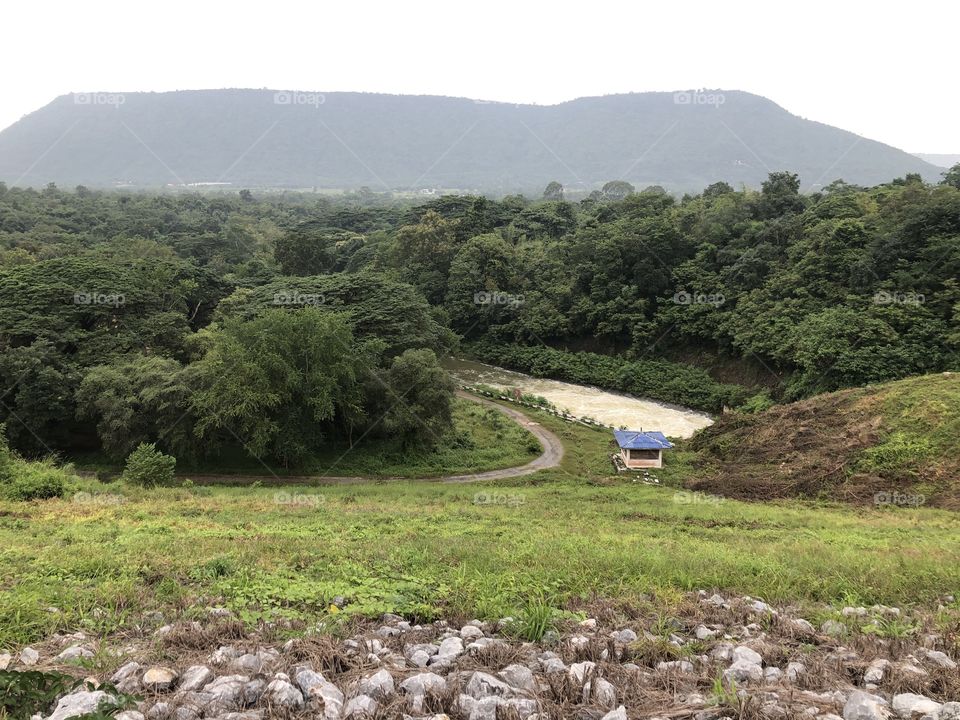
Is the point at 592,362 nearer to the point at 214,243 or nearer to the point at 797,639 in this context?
the point at 797,639

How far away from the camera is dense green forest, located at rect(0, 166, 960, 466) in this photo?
80.9 feet

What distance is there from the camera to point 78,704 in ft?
12.6

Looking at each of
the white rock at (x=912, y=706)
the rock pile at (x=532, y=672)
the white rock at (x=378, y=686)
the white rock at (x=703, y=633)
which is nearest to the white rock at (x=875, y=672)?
the rock pile at (x=532, y=672)

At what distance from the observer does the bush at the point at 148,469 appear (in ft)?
62.7

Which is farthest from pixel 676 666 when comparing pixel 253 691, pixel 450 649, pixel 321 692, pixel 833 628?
pixel 253 691

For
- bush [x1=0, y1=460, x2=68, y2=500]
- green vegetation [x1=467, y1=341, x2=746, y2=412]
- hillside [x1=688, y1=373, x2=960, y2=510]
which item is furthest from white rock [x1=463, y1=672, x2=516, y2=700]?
green vegetation [x1=467, y1=341, x2=746, y2=412]

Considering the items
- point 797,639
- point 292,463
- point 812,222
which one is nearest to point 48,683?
point 797,639

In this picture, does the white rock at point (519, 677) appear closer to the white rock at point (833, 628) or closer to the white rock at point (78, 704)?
the white rock at point (78, 704)

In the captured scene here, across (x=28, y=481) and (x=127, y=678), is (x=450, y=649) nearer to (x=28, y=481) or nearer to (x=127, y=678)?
(x=127, y=678)

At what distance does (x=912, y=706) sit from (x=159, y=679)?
17.4 ft

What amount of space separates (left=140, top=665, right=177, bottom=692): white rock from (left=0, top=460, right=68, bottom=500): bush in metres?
13.7

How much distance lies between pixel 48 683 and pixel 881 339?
37.6 meters

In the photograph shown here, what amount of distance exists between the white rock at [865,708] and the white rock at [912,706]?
0.24 feet

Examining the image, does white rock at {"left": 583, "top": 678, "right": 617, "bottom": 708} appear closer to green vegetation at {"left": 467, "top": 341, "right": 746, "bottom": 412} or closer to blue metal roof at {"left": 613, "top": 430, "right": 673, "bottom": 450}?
blue metal roof at {"left": 613, "top": 430, "right": 673, "bottom": 450}
